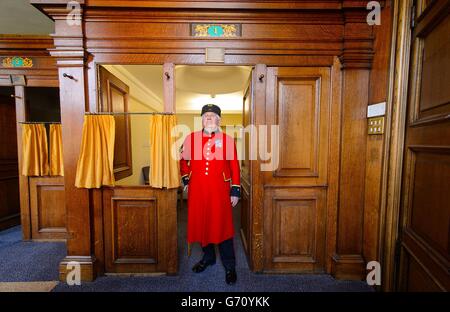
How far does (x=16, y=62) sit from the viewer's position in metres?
2.52

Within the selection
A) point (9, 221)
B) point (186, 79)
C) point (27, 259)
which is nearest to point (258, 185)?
point (186, 79)

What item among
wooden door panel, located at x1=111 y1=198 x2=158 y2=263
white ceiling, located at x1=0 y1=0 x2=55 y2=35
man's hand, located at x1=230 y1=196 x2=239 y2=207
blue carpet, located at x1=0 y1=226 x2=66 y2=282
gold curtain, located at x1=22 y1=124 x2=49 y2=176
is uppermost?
white ceiling, located at x1=0 y1=0 x2=55 y2=35

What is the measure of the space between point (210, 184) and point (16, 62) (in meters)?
2.90

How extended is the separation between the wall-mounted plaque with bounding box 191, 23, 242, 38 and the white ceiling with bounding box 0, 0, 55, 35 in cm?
185

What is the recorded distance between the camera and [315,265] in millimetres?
1988

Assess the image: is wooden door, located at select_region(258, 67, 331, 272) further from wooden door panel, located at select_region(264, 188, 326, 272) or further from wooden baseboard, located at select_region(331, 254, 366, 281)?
wooden baseboard, located at select_region(331, 254, 366, 281)

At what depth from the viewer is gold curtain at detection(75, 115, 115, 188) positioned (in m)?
1.77

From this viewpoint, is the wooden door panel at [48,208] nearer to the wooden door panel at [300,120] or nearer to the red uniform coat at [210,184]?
the red uniform coat at [210,184]

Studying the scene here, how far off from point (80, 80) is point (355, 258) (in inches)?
117

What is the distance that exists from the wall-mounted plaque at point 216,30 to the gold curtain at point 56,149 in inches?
84.6

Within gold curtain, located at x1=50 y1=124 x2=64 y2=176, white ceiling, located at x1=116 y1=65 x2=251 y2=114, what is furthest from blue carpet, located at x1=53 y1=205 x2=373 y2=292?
white ceiling, located at x1=116 y1=65 x2=251 y2=114

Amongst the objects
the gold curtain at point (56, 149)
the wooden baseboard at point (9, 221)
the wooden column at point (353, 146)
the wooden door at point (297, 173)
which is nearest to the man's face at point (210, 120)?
the wooden door at point (297, 173)
